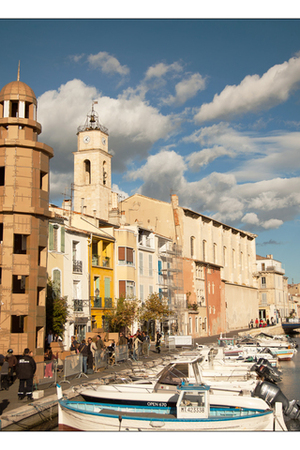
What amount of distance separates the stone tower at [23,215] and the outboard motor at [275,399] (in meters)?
10.9

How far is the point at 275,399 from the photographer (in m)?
18.1

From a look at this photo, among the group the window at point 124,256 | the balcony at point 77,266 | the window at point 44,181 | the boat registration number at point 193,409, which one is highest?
the window at point 44,181

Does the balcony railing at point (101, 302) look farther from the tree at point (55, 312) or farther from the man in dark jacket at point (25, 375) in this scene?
the man in dark jacket at point (25, 375)

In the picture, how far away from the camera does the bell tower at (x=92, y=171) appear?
3027 inches

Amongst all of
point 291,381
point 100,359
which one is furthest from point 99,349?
point 291,381

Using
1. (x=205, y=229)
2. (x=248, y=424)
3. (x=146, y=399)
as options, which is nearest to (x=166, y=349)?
(x=146, y=399)

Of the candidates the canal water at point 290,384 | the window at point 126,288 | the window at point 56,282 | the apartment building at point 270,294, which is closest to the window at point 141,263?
the window at point 126,288

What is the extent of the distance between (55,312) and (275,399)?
1879 centimetres

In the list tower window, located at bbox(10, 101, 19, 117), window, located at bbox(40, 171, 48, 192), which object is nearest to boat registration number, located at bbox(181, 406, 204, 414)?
window, located at bbox(40, 171, 48, 192)

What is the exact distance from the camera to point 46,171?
1070 inches

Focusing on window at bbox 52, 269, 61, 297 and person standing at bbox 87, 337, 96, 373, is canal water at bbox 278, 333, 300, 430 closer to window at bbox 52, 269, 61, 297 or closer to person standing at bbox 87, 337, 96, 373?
person standing at bbox 87, 337, 96, 373

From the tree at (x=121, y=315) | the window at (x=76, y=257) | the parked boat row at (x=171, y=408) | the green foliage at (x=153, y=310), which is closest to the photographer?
the parked boat row at (x=171, y=408)

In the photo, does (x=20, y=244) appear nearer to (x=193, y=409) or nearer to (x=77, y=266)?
(x=77, y=266)

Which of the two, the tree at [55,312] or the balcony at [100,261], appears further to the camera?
the balcony at [100,261]
